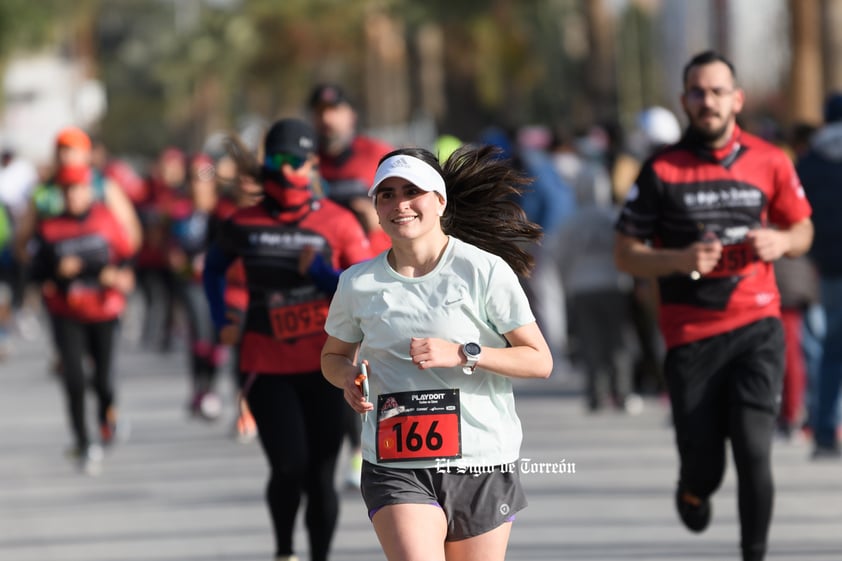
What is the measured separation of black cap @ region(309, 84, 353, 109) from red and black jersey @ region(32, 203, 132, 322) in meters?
2.36

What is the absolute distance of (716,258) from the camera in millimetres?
7289

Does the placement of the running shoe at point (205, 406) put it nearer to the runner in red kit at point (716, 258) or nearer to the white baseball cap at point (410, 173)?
the runner in red kit at point (716, 258)

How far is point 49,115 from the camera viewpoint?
202 feet

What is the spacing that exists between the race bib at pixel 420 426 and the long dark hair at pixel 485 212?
2.39 feet

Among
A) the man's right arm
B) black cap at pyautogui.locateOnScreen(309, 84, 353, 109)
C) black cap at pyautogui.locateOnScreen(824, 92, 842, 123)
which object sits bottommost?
black cap at pyautogui.locateOnScreen(824, 92, 842, 123)

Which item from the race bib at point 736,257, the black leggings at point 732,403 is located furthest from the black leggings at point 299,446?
the race bib at point 736,257

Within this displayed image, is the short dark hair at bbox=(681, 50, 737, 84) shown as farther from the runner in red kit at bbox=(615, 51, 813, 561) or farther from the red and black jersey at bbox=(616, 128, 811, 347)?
the red and black jersey at bbox=(616, 128, 811, 347)

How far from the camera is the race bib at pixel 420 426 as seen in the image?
544cm

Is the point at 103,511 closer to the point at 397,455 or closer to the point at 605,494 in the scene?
the point at 605,494

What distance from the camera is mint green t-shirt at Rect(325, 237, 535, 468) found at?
547 cm

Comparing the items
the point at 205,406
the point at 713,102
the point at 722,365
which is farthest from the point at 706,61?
the point at 205,406

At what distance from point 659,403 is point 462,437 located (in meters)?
9.70

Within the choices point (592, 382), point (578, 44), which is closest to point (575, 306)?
point (592, 382)

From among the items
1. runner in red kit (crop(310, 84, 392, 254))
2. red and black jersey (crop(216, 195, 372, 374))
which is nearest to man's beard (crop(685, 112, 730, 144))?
red and black jersey (crop(216, 195, 372, 374))
